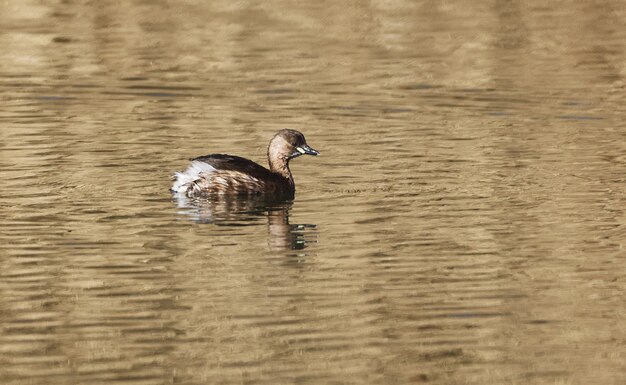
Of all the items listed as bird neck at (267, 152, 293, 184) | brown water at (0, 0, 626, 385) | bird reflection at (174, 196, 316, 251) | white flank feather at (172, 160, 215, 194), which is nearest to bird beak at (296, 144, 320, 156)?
bird neck at (267, 152, 293, 184)

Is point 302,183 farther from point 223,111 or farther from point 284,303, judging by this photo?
point 284,303

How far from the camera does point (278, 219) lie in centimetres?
1445

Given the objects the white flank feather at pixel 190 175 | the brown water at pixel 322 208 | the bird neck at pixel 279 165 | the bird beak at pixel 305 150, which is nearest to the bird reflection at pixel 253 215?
the brown water at pixel 322 208

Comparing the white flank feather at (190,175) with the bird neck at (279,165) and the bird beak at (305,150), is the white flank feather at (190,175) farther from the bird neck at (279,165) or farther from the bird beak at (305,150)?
the bird beak at (305,150)

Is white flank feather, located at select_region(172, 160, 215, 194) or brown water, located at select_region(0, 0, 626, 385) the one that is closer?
brown water, located at select_region(0, 0, 626, 385)

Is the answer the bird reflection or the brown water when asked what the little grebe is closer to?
the bird reflection

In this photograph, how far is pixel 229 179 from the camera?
50.8 feet

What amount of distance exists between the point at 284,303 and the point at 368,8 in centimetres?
1825

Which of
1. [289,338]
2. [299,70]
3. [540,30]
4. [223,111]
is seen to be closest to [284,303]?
[289,338]

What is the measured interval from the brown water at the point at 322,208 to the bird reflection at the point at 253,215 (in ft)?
0.14

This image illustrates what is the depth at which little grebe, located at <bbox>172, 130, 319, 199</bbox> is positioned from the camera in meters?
15.3

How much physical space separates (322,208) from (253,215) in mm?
628

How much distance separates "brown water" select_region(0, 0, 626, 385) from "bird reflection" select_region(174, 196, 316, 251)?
42 mm

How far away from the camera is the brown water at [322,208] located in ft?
33.4
